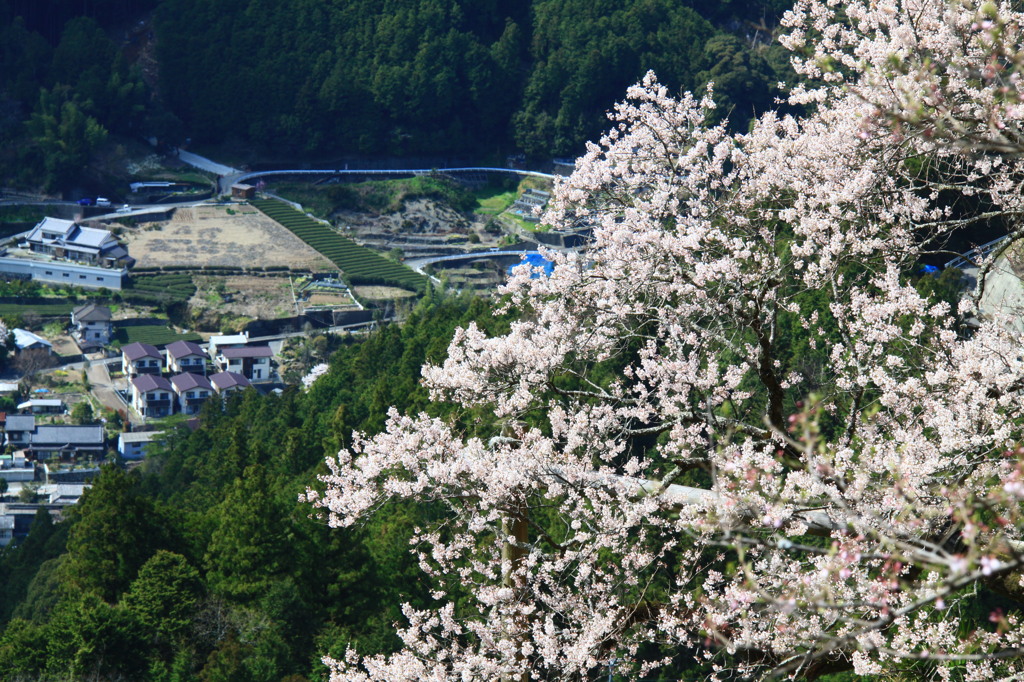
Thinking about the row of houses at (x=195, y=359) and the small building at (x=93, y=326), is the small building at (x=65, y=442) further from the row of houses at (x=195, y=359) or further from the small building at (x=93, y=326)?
the small building at (x=93, y=326)

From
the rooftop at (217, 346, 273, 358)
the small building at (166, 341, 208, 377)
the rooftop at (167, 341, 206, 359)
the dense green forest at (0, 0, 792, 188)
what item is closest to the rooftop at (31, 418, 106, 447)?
the small building at (166, 341, 208, 377)

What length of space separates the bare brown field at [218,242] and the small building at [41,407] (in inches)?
533

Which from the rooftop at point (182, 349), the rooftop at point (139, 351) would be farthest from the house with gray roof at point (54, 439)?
the rooftop at point (182, 349)

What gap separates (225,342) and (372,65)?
30.4 metres

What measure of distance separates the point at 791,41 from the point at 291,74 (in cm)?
6842

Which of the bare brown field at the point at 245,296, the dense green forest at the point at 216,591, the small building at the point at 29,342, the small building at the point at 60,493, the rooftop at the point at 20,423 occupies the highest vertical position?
the dense green forest at the point at 216,591

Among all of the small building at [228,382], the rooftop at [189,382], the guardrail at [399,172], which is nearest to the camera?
the rooftop at [189,382]

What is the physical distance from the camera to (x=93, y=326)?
51094 mm

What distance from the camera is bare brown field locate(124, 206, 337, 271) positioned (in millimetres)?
58531

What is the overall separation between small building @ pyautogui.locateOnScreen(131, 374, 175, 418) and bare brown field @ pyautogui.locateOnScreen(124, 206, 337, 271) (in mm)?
11456

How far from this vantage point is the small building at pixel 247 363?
50156 millimetres

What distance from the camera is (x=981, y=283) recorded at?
8031mm

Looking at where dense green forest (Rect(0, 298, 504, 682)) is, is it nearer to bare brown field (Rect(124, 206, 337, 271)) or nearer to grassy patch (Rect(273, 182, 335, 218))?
bare brown field (Rect(124, 206, 337, 271))

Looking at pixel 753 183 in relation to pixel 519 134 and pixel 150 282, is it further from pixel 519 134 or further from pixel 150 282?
pixel 519 134
